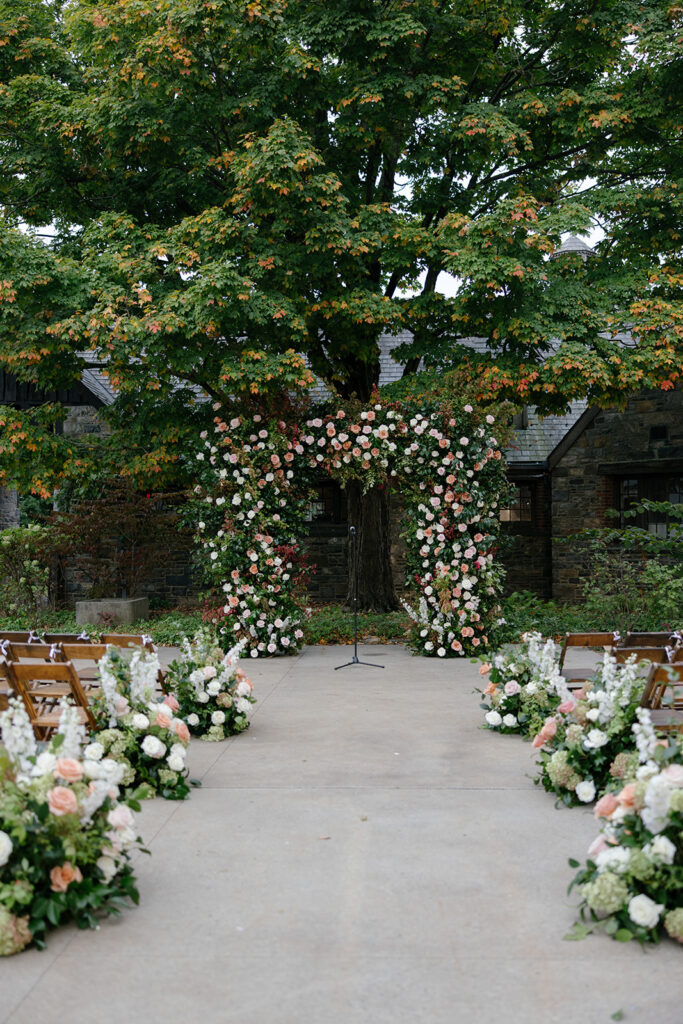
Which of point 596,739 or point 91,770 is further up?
point 91,770

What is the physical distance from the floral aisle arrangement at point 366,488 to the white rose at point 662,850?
7751 millimetres

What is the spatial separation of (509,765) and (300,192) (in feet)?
25.1

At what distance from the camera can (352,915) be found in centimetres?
409

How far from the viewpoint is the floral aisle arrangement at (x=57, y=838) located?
12.5ft

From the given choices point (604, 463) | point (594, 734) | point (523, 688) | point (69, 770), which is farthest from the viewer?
point (604, 463)

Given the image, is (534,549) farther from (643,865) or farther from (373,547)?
(643,865)

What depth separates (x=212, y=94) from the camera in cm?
1233

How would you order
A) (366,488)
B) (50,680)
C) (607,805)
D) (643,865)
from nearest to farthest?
(643,865)
(607,805)
(50,680)
(366,488)

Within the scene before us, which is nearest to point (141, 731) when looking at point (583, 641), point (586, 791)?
point (586, 791)

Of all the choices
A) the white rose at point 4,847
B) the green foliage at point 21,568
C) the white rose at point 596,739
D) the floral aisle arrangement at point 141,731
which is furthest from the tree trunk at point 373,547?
the white rose at point 4,847

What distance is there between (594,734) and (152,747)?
2568 mm

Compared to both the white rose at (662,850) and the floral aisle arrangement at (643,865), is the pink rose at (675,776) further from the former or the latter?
the white rose at (662,850)

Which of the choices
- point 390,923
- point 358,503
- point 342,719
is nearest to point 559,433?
point 358,503

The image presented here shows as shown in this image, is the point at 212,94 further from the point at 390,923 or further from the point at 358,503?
the point at 390,923
